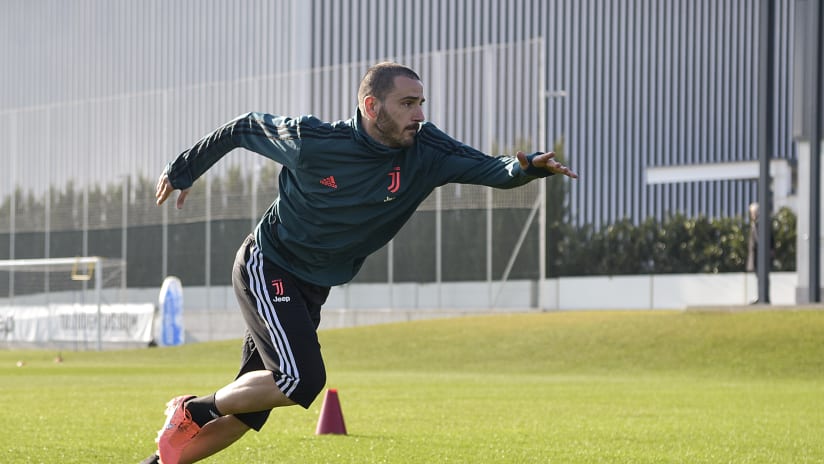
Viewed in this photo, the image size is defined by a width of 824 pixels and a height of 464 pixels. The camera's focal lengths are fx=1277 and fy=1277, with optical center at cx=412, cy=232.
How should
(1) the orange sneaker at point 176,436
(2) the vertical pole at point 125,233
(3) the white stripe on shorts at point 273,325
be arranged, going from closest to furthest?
(3) the white stripe on shorts at point 273,325 < (1) the orange sneaker at point 176,436 < (2) the vertical pole at point 125,233

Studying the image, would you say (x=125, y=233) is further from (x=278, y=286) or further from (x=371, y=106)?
(x=371, y=106)

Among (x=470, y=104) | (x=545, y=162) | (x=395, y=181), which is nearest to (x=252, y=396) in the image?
(x=395, y=181)

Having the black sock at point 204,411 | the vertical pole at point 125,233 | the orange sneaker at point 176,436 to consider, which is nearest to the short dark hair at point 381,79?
the black sock at point 204,411

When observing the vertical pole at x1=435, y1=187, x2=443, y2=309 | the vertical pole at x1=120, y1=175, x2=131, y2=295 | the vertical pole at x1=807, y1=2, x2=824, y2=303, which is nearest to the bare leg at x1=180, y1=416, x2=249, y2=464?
the vertical pole at x1=807, y1=2, x2=824, y2=303

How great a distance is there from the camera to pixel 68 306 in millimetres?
34375

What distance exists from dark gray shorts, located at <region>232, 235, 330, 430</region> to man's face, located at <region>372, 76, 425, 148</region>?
839mm

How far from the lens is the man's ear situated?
236 inches

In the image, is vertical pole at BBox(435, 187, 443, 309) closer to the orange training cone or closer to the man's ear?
the orange training cone

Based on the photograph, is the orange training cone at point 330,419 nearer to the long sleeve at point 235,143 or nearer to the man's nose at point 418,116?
the long sleeve at point 235,143

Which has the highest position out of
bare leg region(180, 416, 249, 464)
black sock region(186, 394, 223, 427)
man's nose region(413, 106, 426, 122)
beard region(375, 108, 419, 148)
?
man's nose region(413, 106, 426, 122)

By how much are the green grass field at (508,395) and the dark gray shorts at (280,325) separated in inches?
57.8

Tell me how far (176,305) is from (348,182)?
28084 millimetres

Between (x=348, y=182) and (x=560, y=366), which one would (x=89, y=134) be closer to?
(x=560, y=366)

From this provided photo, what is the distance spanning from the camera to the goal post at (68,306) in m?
33.5
